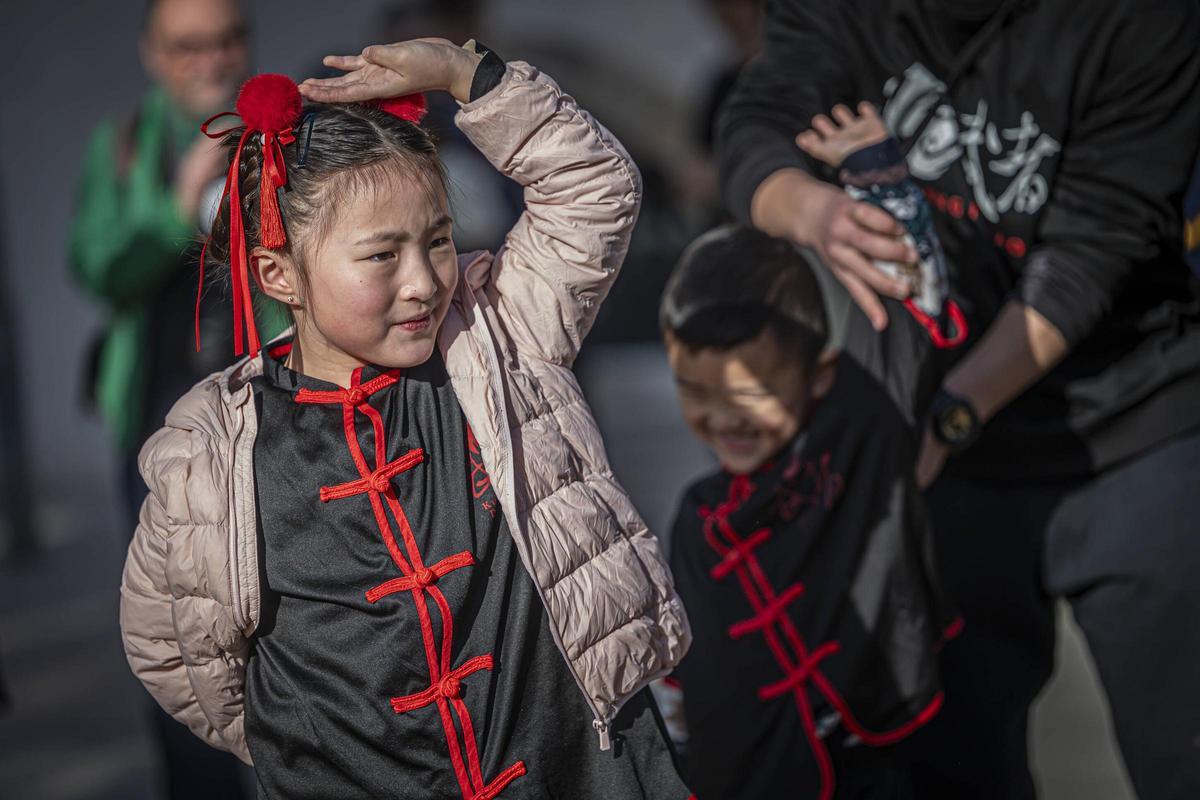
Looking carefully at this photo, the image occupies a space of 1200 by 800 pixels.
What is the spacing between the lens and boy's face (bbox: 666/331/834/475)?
2164 millimetres

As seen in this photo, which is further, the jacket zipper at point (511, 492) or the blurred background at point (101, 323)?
the blurred background at point (101, 323)

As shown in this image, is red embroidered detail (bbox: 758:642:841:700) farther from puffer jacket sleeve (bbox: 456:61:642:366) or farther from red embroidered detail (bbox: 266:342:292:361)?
red embroidered detail (bbox: 266:342:292:361)

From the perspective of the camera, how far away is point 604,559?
1632 mm

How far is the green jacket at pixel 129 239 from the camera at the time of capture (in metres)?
2.88

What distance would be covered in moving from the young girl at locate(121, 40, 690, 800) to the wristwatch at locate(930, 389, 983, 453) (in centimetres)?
67

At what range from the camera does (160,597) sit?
65.4 inches

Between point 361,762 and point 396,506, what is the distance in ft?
1.02

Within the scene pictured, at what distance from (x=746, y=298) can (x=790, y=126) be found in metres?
0.37

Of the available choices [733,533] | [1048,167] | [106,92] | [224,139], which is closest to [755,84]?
[1048,167]

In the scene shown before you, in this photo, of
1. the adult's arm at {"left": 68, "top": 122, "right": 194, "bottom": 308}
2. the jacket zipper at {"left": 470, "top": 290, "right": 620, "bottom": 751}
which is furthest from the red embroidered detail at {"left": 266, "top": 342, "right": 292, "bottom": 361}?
the adult's arm at {"left": 68, "top": 122, "right": 194, "bottom": 308}

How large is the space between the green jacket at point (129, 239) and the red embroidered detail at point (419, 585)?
140 cm

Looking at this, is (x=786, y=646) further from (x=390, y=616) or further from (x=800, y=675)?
(x=390, y=616)

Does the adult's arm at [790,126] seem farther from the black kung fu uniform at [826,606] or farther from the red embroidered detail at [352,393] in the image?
the red embroidered detail at [352,393]

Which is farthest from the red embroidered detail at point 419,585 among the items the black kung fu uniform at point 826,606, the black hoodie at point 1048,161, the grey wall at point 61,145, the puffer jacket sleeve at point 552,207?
the grey wall at point 61,145
